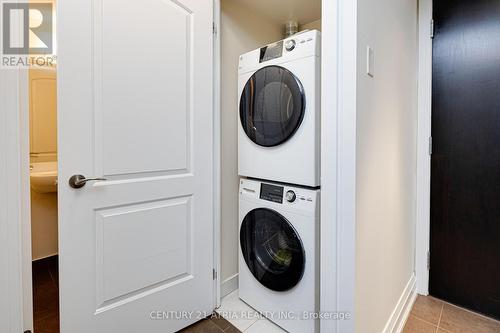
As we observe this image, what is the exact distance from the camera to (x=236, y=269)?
1945mm

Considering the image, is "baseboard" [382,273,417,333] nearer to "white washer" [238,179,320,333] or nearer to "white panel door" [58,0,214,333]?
"white washer" [238,179,320,333]

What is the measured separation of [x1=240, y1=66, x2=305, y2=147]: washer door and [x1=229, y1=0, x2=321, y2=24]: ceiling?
65 centimetres

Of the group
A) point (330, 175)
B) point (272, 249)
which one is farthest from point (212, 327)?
point (330, 175)

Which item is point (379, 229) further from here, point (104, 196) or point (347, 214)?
point (104, 196)

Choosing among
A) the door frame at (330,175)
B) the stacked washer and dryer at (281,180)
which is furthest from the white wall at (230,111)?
the door frame at (330,175)

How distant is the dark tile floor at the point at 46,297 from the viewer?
1.49 metres

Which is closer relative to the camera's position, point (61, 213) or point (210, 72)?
point (61, 213)

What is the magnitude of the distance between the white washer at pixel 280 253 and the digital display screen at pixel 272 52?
76cm

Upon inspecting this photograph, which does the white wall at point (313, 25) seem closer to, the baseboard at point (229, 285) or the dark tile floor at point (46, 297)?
the baseboard at point (229, 285)

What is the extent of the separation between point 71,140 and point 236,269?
1.42m

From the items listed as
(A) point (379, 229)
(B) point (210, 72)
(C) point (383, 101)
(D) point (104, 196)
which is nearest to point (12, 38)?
(D) point (104, 196)

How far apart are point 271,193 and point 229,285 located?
2.80 ft

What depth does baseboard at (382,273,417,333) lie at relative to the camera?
55.8 inches

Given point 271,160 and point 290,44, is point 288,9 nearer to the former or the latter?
point 290,44
